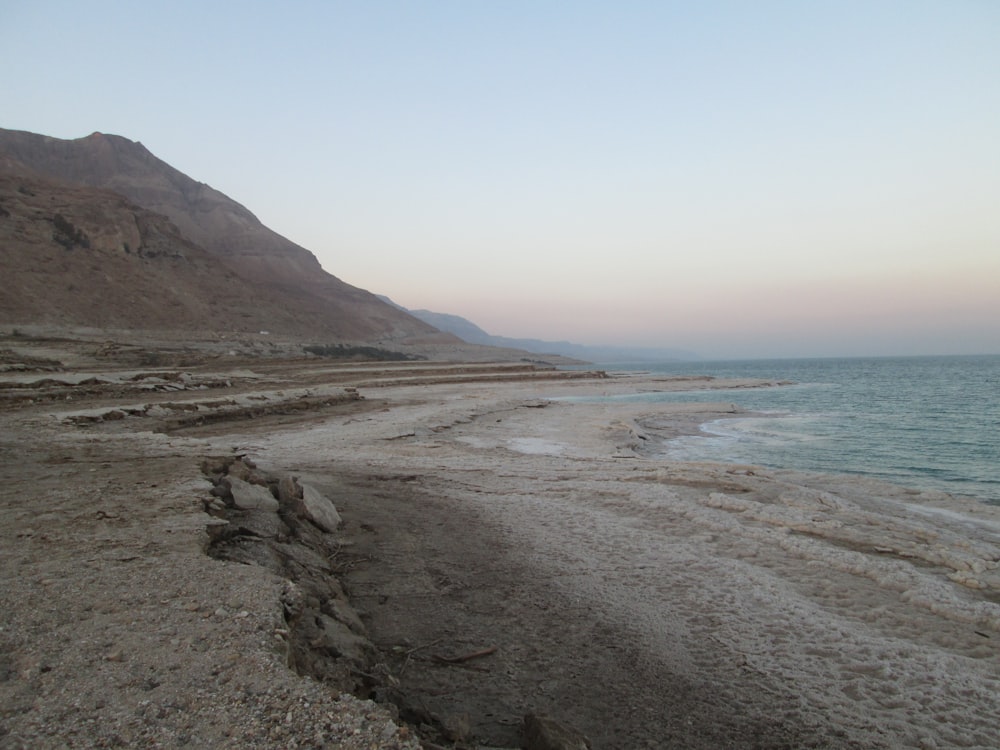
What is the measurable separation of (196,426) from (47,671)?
13830 mm

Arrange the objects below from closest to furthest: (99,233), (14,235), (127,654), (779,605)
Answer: (127,654)
(779,605)
(14,235)
(99,233)

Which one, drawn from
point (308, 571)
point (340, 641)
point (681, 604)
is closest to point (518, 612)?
point (681, 604)

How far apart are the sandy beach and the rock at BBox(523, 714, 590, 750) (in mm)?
→ 281

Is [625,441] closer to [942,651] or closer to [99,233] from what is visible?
[942,651]

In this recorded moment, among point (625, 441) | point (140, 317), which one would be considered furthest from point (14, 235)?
point (625, 441)

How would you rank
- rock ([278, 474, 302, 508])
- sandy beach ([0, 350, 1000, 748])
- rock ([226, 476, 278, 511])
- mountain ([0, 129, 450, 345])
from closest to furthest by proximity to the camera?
1. sandy beach ([0, 350, 1000, 748])
2. rock ([226, 476, 278, 511])
3. rock ([278, 474, 302, 508])
4. mountain ([0, 129, 450, 345])

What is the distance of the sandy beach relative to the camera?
2990 mm

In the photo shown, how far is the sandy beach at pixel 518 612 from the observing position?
299 cm

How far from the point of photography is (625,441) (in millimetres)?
16734

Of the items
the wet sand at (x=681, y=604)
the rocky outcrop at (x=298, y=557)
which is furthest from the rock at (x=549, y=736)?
the rocky outcrop at (x=298, y=557)

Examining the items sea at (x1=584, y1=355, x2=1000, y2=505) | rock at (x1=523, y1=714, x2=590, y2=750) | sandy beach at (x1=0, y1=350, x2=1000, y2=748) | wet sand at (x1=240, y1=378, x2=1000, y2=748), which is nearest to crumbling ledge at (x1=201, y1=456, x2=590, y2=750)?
rock at (x1=523, y1=714, x2=590, y2=750)

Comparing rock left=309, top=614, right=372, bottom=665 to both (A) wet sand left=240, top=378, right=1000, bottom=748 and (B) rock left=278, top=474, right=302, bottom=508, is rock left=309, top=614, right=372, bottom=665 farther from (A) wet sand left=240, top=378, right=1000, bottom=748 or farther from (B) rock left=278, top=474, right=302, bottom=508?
(B) rock left=278, top=474, right=302, bottom=508

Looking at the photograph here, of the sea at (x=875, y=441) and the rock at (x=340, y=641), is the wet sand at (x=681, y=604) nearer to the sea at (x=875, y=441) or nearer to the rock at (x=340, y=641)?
the rock at (x=340, y=641)

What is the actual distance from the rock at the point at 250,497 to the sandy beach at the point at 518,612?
1.51ft
